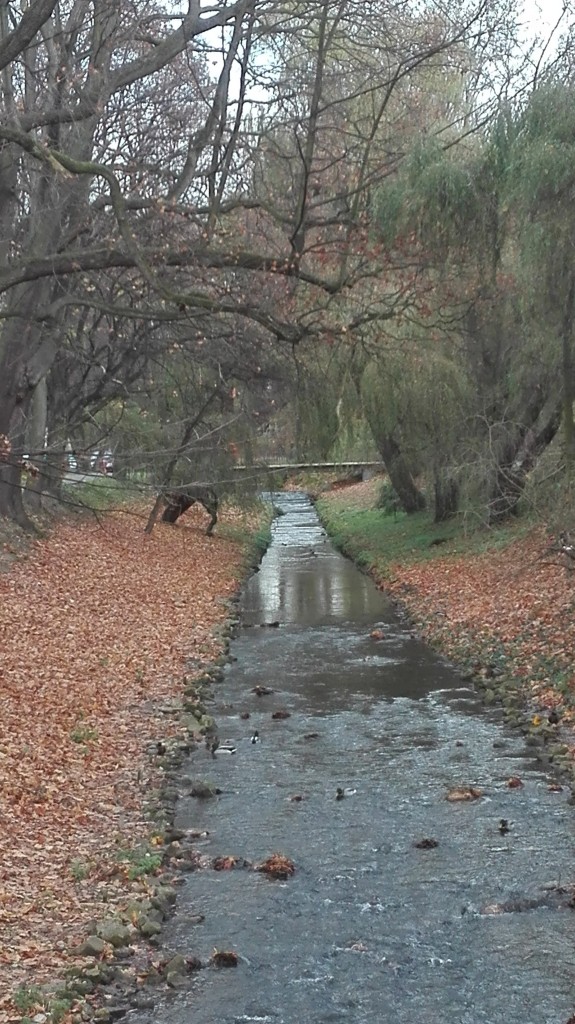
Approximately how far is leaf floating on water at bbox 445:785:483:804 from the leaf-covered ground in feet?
8.76

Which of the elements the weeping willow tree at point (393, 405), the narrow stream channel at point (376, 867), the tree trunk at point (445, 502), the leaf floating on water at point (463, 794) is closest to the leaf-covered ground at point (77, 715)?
the narrow stream channel at point (376, 867)

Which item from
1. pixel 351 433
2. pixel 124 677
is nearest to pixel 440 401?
pixel 351 433

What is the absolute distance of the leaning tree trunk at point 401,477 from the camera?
2755 cm

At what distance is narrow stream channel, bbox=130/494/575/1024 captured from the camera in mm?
6914

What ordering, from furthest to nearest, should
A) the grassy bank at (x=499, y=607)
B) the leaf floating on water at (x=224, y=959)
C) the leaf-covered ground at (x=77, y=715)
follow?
the grassy bank at (x=499, y=607), the leaf-covered ground at (x=77, y=715), the leaf floating on water at (x=224, y=959)

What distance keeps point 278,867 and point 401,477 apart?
21.1m

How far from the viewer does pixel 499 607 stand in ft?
59.4

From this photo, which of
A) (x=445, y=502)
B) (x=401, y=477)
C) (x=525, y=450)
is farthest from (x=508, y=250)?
(x=401, y=477)

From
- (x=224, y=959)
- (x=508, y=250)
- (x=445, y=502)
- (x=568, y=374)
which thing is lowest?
(x=224, y=959)

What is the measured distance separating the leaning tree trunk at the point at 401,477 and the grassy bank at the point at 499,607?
2.20 feet

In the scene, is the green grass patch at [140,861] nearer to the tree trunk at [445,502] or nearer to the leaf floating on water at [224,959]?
the leaf floating on water at [224,959]

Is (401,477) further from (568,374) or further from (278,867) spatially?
(278,867)

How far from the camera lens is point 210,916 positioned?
806 cm

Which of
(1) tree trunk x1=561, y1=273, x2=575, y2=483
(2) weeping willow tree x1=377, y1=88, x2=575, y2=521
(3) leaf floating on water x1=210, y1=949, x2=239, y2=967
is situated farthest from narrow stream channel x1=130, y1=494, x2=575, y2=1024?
(2) weeping willow tree x1=377, y1=88, x2=575, y2=521
